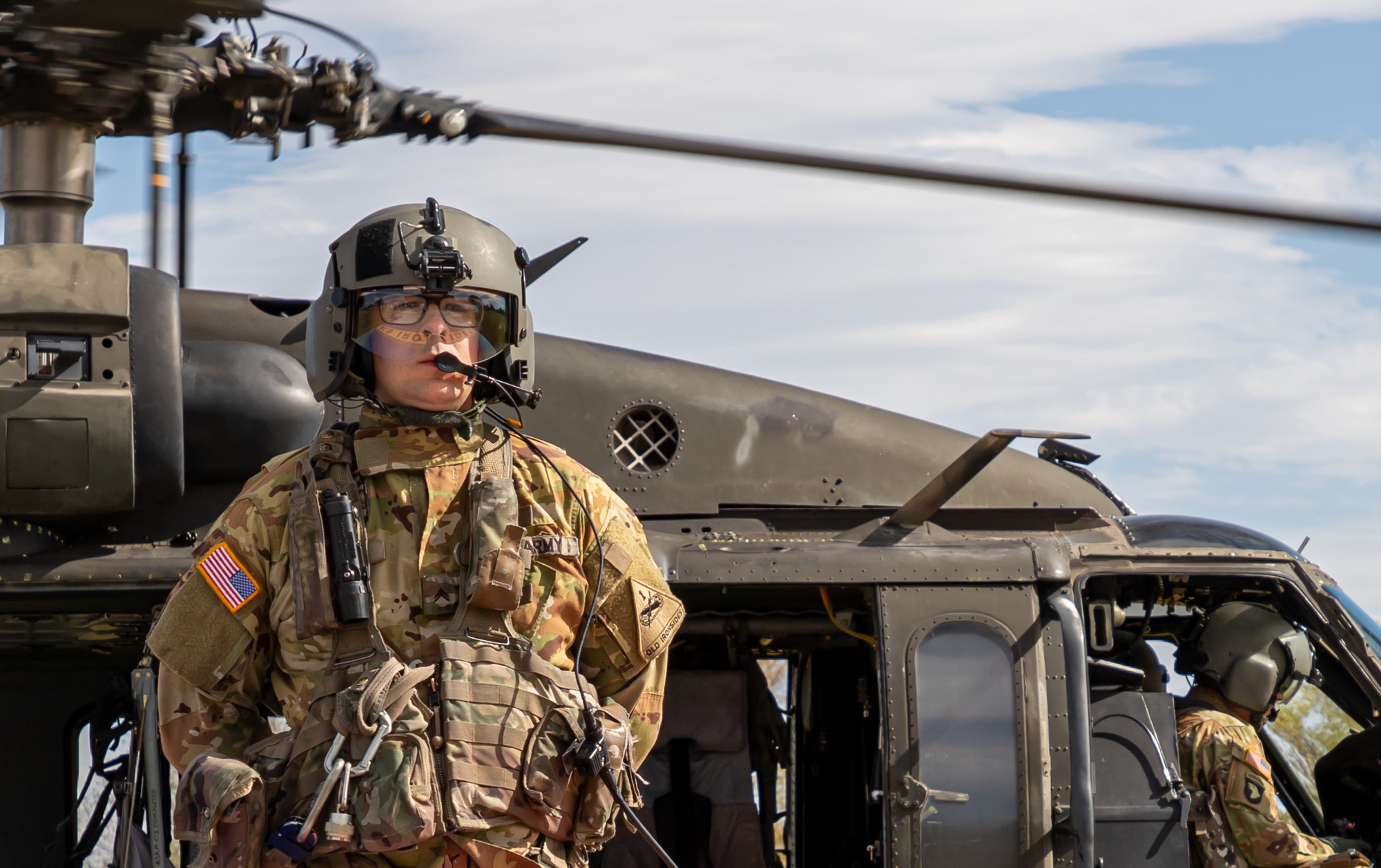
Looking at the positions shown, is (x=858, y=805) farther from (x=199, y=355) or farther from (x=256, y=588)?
(x=256, y=588)

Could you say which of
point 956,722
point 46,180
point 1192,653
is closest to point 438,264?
point 46,180

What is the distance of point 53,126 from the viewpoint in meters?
4.45

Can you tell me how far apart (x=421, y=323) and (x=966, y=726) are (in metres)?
2.40

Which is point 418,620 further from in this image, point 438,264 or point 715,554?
point 715,554

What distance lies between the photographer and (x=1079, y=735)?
16.4 ft

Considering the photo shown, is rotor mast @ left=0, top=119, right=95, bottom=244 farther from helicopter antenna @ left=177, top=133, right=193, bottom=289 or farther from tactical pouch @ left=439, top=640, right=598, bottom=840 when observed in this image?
tactical pouch @ left=439, top=640, right=598, bottom=840

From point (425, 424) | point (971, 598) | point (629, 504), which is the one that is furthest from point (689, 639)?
point (425, 424)

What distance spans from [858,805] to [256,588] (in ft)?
12.4

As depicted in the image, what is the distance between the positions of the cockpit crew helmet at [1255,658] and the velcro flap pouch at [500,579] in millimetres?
3205

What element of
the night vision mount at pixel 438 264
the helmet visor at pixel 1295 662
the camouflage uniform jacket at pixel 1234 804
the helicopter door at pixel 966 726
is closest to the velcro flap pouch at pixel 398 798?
the night vision mount at pixel 438 264

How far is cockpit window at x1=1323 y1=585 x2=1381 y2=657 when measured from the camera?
18.0 feet

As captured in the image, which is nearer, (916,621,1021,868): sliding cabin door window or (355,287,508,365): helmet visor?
(355,287,508,365): helmet visor

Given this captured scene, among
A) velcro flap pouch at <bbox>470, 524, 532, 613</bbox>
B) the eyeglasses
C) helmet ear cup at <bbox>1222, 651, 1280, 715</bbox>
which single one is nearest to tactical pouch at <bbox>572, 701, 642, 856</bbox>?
velcro flap pouch at <bbox>470, 524, 532, 613</bbox>

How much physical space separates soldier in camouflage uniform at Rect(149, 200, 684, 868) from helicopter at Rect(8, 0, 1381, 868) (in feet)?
0.91
